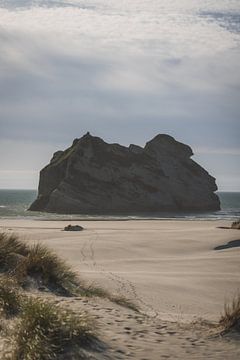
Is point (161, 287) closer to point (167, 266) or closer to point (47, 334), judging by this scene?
point (167, 266)

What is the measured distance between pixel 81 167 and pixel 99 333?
65.1 metres

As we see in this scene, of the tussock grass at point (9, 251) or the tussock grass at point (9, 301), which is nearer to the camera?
the tussock grass at point (9, 301)

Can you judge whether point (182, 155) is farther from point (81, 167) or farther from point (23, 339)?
point (23, 339)

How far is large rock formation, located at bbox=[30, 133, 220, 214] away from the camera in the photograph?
68562 millimetres

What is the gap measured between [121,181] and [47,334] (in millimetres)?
66567

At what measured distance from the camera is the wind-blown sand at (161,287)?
602 centimetres

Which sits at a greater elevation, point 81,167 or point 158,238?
point 81,167

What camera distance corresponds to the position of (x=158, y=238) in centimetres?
2469

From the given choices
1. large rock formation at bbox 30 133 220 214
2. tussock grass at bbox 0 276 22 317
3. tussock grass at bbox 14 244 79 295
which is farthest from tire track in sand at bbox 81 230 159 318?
large rock formation at bbox 30 133 220 214

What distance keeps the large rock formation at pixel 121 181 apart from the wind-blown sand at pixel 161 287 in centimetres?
4165

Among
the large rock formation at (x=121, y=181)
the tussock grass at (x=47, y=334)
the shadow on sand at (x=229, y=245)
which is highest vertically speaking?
the large rock formation at (x=121, y=181)

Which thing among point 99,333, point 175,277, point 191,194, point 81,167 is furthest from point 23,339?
point 191,194

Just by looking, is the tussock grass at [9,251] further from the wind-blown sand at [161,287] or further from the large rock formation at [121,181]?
the large rock formation at [121,181]

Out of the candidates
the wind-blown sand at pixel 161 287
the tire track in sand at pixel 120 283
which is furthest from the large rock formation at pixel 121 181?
the tire track in sand at pixel 120 283
